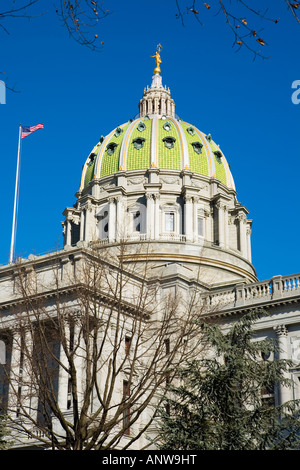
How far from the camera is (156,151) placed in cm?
7500

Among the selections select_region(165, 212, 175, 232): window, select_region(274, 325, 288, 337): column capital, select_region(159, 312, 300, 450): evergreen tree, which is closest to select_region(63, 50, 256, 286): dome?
select_region(165, 212, 175, 232): window

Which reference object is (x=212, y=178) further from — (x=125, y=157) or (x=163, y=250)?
(x=163, y=250)

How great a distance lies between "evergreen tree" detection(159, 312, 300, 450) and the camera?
27.3 meters

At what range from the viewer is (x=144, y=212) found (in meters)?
70.8

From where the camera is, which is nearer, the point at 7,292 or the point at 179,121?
the point at 7,292

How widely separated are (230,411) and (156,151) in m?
48.9

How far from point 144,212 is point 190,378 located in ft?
137

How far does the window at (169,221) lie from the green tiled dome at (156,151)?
201 inches

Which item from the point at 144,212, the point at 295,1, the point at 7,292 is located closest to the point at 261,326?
the point at 7,292

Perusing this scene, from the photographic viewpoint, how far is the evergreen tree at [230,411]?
27297 mm

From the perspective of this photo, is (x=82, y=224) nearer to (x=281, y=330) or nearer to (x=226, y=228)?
(x=226, y=228)

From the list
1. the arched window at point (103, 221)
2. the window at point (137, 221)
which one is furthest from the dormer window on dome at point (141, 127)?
the window at point (137, 221)

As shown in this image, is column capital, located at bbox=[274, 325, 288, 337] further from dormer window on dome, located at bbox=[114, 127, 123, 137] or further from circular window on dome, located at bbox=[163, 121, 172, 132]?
dormer window on dome, located at bbox=[114, 127, 123, 137]

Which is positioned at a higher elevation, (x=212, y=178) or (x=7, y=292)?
(x=212, y=178)
